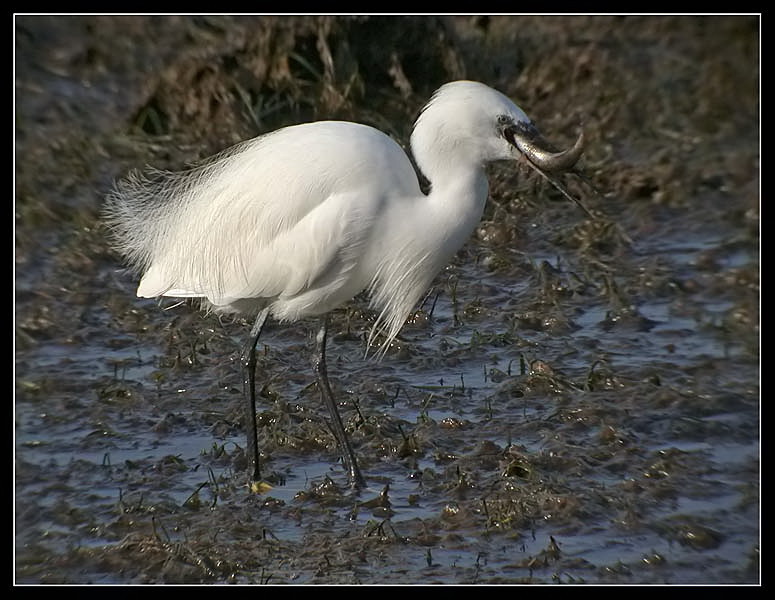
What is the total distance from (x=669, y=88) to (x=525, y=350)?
333 centimetres

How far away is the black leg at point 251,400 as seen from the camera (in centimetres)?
488

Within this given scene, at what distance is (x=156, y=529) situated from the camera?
4.50m

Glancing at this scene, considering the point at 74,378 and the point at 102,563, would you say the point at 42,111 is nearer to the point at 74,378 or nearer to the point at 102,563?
the point at 74,378

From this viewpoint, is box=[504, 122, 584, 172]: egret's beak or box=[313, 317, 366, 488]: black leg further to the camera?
box=[313, 317, 366, 488]: black leg

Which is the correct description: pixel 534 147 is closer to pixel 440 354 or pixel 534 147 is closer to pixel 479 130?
pixel 479 130

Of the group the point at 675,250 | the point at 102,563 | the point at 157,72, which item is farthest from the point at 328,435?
the point at 157,72

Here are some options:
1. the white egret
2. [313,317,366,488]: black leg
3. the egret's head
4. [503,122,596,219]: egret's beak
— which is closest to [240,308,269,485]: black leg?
the white egret

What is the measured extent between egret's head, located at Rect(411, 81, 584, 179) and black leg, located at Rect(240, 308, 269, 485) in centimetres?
106

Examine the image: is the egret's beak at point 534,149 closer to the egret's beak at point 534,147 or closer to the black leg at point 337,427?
the egret's beak at point 534,147

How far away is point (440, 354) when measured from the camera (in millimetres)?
5961

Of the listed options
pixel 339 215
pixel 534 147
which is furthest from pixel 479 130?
pixel 339 215

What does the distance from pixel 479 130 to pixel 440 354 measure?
5.65 feet

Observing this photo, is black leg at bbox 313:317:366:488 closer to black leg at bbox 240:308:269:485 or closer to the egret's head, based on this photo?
black leg at bbox 240:308:269:485

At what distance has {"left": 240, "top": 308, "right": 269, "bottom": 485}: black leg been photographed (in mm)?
4883
